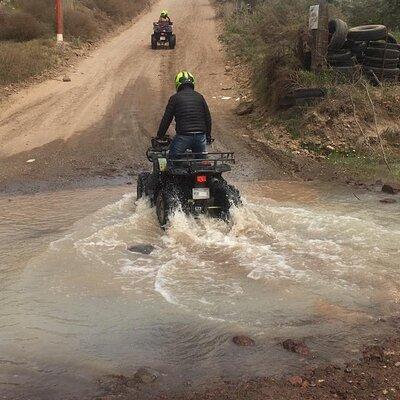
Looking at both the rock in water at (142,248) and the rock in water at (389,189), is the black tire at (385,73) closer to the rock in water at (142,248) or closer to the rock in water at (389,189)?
the rock in water at (389,189)

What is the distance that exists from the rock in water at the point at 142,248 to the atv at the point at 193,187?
0.52 metres

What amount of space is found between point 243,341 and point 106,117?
11.2 m

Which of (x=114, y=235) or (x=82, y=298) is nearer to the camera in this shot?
(x=82, y=298)

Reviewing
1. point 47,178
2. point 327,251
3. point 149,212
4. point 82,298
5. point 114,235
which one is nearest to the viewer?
point 82,298

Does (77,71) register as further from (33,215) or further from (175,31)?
(33,215)

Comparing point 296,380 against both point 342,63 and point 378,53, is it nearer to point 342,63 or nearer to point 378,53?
point 342,63

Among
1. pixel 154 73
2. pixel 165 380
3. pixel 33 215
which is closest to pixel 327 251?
pixel 165 380

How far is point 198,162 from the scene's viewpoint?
7246mm

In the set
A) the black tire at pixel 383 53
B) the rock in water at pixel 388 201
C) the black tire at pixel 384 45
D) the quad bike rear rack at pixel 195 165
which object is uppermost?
the black tire at pixel 384 45

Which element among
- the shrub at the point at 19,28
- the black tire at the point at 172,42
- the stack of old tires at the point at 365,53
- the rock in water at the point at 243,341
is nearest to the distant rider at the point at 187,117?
the rock in water at the point at 243,341

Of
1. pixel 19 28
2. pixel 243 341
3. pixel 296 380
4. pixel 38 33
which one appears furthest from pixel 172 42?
pixel 296 380

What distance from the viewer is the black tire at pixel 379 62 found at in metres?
13.3

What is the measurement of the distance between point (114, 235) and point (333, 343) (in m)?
3.57

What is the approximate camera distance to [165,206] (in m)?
7.34
